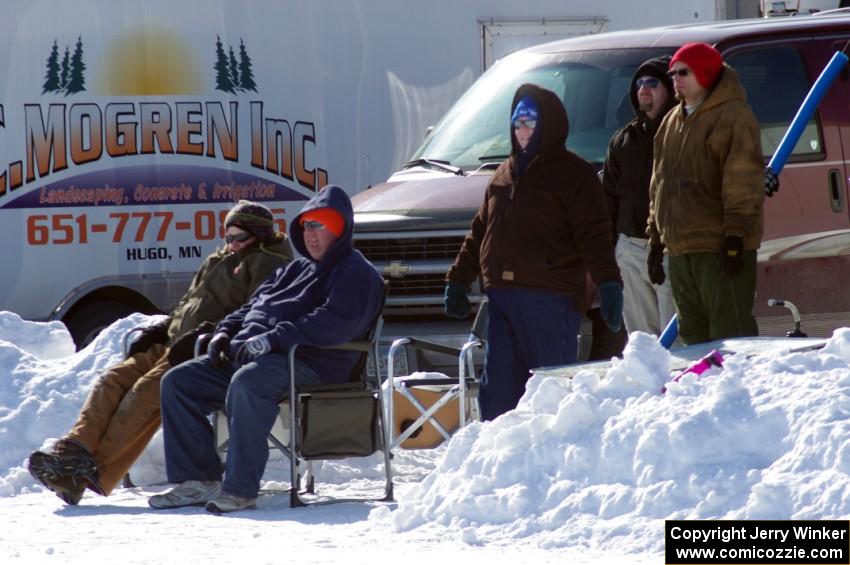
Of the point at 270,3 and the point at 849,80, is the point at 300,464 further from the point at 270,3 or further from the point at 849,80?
the point at 270,3

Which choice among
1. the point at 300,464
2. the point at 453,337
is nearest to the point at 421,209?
the point at 453,337

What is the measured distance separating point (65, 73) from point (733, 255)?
5680mm

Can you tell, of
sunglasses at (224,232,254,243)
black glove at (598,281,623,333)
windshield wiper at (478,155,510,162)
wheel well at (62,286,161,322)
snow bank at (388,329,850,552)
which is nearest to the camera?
snow bank at (388,329,850,552)

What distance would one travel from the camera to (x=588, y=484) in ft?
22.3

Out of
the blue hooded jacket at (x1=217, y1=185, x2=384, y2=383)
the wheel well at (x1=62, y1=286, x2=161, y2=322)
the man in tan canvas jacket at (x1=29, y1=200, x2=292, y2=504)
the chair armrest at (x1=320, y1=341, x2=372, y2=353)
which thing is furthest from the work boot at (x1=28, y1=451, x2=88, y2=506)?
the wheel well at (x1=62, y1=286, x2=161, y2=322)

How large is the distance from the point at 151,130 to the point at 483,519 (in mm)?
6160

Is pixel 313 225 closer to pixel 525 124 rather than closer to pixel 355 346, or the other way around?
pixel 355 346

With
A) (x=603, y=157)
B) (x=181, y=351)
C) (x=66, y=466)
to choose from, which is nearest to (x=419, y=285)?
(x=603, y=157)

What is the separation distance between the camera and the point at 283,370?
317 inches

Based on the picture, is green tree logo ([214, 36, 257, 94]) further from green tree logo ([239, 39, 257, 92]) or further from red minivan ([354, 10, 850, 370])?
red minivan ([354, 10, 850, 370])

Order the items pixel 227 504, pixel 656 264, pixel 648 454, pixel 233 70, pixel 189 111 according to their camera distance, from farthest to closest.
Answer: pixel 233 70, pixel 189 111, pixel 656 264, pixel 227 504, pixel 648 454

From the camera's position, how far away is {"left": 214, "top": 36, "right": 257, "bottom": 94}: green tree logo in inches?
496

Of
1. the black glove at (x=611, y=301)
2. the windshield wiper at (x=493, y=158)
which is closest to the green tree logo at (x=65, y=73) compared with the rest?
the windshield wiper at (x=493, y=158)

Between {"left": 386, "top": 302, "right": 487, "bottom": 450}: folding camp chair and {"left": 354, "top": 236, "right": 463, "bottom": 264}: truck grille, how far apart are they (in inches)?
27.8
